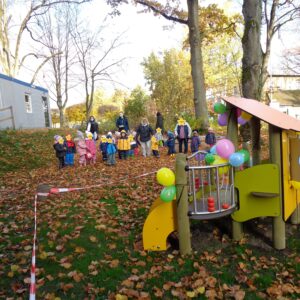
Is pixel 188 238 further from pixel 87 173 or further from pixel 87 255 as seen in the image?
pixel 87 173

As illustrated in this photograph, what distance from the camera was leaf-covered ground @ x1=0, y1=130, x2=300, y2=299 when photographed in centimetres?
354

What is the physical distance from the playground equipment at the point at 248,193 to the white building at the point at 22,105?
1580 centimetres

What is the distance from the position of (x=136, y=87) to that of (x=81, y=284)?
1147 inches

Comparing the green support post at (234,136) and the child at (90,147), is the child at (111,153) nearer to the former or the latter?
the child at (90,147)

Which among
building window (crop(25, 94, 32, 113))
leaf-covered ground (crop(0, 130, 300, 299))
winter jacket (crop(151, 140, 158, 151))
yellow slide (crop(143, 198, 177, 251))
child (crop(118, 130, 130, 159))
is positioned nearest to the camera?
leaf-covered ground (crop(0, 130, 300, 299))

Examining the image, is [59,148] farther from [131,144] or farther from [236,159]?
[236,159]

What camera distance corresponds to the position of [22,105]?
2059 cm

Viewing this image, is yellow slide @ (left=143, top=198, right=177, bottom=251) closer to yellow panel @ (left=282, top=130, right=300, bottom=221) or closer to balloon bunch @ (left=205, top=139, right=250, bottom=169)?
balloon bunch @ (left=205, top=139, right=250, bottom=169)

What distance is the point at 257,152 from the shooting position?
204 inches

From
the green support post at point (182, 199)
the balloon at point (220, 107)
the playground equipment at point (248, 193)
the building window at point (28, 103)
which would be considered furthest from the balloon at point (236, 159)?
the building window at point (28, 103)

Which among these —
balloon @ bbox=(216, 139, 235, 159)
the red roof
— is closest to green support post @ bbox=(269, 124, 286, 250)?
the red roof

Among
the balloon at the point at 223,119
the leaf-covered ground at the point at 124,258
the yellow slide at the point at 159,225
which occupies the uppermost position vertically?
the balloon at the point at 223,119

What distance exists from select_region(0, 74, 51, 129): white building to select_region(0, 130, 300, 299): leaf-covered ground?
42.4ft

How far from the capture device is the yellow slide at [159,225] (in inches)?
168
